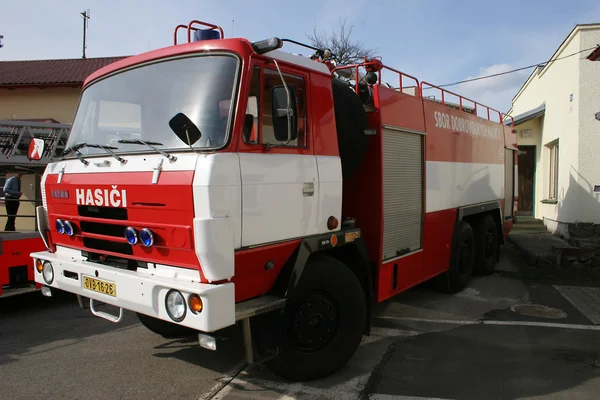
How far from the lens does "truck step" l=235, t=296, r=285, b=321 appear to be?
10.6 feet

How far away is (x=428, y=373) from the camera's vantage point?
416cm

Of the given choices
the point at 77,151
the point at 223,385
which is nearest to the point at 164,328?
the point at 223,385

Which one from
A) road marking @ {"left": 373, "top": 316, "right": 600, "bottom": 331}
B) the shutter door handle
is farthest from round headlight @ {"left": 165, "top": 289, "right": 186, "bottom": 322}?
road marking @ {"left": 373, "top": 316, "right": 600, "bottom": 331}

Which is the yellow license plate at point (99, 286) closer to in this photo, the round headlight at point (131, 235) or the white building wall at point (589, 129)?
the round headlight at point (131, 235)

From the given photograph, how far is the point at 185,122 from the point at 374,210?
2.24 m

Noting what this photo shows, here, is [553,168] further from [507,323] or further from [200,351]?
[200,351]

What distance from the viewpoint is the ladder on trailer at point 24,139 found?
6.61 metres

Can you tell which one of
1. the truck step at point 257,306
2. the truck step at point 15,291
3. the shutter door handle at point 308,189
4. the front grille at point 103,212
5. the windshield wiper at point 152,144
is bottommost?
the truck step at point 15,291

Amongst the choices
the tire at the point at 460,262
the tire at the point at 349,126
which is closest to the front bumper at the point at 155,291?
the tire at the point at 349,126

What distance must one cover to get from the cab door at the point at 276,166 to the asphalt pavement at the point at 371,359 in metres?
1.37

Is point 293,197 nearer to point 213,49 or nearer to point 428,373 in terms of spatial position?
point 213,49

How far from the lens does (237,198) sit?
3.21m

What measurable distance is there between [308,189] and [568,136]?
9744 millimetres

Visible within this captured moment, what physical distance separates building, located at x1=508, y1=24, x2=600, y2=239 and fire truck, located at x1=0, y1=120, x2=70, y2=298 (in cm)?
1026
